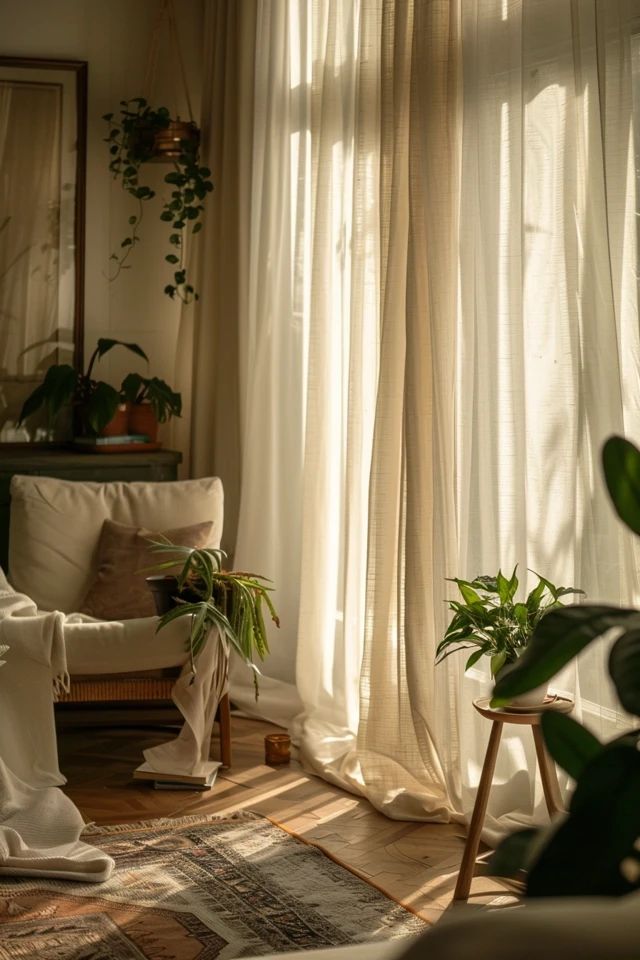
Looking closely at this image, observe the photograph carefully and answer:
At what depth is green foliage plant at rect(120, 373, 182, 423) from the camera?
5.17m

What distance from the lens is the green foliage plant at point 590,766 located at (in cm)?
75

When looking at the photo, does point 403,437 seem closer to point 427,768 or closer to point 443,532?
point 443,532

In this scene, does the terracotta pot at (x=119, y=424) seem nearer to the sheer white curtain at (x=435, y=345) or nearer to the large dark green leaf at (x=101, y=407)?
the large dark green leaf at (x=101, y=407)

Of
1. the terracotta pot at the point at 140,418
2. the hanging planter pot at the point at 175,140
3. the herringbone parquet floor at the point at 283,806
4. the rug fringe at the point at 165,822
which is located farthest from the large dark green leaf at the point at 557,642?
the hanging planter pot at the point at 175,140

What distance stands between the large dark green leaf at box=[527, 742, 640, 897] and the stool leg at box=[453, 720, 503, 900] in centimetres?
213

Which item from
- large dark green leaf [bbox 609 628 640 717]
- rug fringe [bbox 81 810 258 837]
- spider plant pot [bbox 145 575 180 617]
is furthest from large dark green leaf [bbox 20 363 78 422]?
large dark green leaf [bbox 609 628 640 717]

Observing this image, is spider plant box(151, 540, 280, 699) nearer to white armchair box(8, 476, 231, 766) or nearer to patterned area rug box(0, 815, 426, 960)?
white armchair box(8, 476, 231, 766)

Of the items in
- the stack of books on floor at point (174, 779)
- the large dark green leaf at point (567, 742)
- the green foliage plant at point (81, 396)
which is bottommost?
the stack of books on floor at point (174, 779)

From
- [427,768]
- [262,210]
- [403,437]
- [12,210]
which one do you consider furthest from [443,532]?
[12,210]

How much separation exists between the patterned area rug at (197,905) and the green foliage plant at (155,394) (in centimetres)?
221

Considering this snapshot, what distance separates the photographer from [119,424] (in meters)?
5.21

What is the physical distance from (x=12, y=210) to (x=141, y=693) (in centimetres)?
245

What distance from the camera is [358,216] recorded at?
4.01 meters

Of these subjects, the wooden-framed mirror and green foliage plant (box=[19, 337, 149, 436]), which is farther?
the wooden-framed mirror
